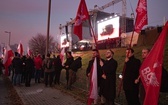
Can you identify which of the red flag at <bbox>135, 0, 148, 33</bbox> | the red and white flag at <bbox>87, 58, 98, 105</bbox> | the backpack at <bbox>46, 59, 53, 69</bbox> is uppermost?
the red flag at <bbox>135, 0, 148, 33</bbox>

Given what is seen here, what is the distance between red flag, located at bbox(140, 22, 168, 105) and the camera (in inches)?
182

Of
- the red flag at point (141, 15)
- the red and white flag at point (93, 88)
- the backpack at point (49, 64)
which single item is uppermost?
the red flag at point (141, 15)

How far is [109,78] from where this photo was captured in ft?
25.1

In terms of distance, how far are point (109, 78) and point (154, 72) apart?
294 centimetres

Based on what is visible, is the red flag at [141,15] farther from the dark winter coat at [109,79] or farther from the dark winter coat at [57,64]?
the dark winter coat at [57,64]

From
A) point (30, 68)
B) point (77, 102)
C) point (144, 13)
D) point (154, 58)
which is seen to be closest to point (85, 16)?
point (144, 13)

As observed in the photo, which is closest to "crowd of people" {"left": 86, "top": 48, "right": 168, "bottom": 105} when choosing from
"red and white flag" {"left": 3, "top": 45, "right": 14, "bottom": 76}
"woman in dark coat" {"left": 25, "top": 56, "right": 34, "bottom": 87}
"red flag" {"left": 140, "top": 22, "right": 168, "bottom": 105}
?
"red flag" {"left": 140, "top": 22, "right": 168, "bottom": 105}

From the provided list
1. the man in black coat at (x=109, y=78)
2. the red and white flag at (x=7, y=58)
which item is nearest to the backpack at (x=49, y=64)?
the red and white flag at (x=7, y=58)

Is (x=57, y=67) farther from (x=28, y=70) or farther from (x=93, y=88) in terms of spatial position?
(x=93, y=88)

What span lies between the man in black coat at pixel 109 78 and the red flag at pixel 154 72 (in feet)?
8.10

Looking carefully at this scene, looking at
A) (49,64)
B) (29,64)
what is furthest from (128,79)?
(29,64)

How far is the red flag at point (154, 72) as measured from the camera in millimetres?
4621

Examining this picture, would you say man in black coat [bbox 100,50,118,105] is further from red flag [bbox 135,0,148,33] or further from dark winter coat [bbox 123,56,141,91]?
red flag [bbox 135,0,148,33]

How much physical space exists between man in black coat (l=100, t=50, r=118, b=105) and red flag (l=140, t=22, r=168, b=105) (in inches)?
97.2
